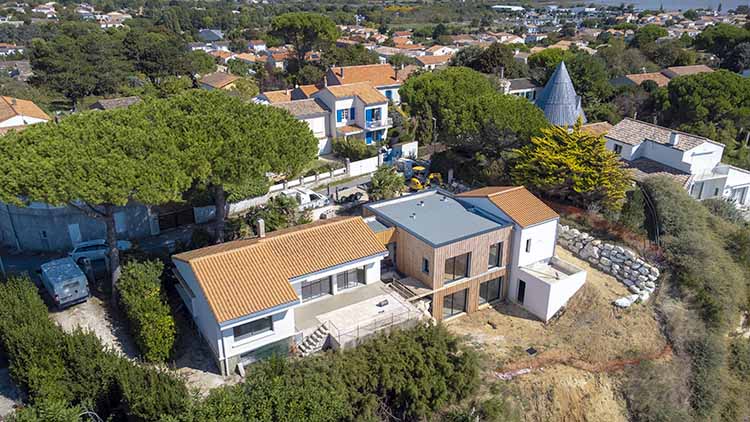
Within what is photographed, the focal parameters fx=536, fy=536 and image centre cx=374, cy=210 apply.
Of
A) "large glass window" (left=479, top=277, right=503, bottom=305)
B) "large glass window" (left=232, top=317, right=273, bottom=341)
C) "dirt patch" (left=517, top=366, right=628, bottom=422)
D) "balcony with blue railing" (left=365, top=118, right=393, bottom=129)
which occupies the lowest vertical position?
"dirt patch" (left=517, top=366, right=628, bottom=422)

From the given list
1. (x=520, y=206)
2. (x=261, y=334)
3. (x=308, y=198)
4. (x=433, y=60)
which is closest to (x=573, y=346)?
(x=520, y=206)

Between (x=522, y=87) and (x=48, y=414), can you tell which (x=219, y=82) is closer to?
(x=522, y=87)

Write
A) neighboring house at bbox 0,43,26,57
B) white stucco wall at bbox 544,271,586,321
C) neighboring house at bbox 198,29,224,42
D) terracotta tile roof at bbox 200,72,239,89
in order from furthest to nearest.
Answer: neighboring house at bbox 198,29,224,42 < neighboring house at bbox 0,43,26,57 < terracotta tile roof at bbox 200,72,239,89 < white stucco wall at bbox 544,271,586,321

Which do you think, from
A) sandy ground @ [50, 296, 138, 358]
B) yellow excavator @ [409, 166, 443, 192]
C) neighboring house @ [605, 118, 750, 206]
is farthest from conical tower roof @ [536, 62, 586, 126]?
sandy ground @ [50, 296, 138, 358]

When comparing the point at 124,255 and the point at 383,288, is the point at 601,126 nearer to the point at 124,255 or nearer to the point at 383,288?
the point at 383,288

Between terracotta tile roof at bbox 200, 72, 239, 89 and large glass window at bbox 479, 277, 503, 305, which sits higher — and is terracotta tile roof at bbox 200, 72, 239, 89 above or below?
above

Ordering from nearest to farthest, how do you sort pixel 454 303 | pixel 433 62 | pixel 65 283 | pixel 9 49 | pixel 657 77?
1. pixel 65 283
2. pixel 454 303
3. pixel 657 77
4. pixel 433 62
5. pixel 9 49

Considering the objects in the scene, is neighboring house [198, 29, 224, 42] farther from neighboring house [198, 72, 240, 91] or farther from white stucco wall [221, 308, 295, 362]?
white stucco wall [221, 308, 295, 362]
